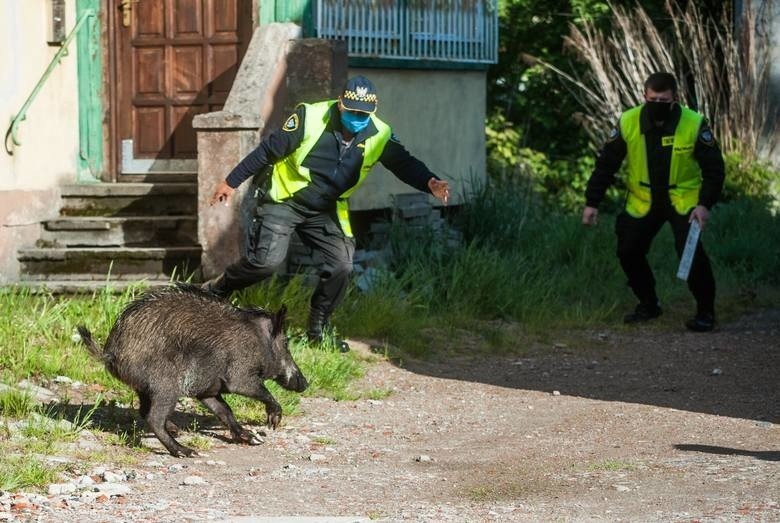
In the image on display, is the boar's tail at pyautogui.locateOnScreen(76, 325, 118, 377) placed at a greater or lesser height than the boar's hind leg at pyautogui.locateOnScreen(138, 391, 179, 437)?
greater

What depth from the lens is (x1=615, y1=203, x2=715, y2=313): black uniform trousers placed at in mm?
10477

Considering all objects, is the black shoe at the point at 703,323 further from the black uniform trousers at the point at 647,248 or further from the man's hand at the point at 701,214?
the man's hand at the point at 701,214

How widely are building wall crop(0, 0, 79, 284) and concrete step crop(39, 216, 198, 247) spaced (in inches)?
12.9

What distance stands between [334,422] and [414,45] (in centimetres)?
568

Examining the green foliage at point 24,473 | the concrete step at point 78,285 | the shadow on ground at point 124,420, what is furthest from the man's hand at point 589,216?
the green foliage at point 24,473

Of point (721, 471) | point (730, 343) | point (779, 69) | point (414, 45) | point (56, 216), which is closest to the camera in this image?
point (721, 471)

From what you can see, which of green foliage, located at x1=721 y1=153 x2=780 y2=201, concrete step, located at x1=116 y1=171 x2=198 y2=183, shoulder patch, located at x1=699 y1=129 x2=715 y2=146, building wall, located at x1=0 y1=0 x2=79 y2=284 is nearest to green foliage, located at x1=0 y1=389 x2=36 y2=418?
building wall, located at x1=0 y1=0 x2=79 y2=284

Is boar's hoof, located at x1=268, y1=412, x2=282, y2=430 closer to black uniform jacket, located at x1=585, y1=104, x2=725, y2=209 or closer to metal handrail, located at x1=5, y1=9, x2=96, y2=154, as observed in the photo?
black uniform jacket, located at x1=585, y1=104, x2=725, y2=209

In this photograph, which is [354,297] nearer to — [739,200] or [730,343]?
[730,343]

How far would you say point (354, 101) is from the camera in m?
8.63

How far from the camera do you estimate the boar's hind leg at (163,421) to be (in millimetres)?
6652

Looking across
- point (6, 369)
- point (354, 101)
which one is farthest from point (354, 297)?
point (6, 369)

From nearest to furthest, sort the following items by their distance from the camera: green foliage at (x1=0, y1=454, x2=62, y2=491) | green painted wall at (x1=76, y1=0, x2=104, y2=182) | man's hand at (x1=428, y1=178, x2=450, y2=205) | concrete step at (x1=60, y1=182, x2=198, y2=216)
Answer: green foliage at (x1=0, y1=454, x2=62, y2=491) → man's hand at (x1=428, y1=178, x2=450, y2=205) → concrete step at (x1=60, y1=182, x2=198, y2=216) → green painted wall at (x1=76, y1=0, x2=104, y2=182)

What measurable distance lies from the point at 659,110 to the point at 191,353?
4.78 m
